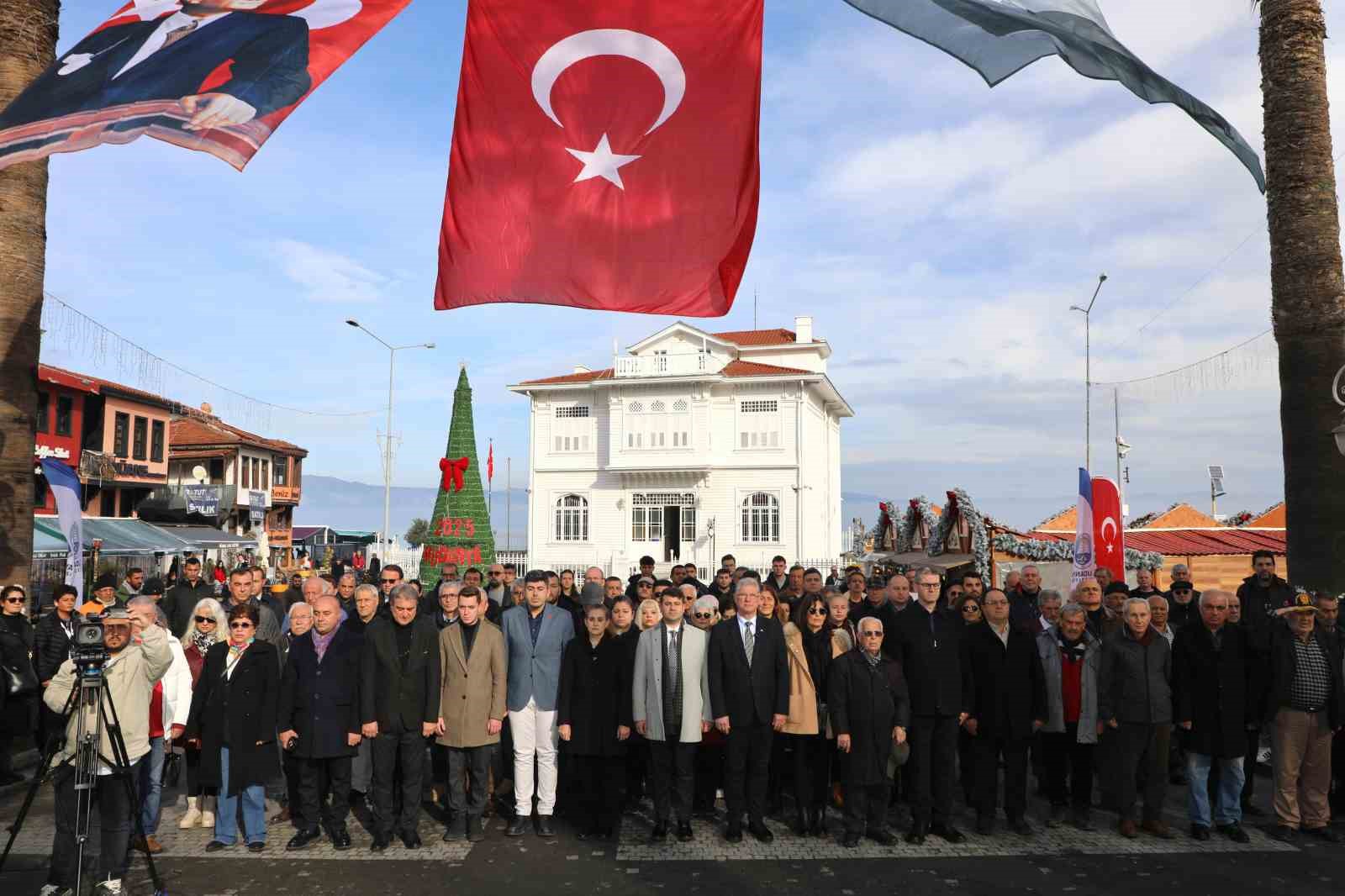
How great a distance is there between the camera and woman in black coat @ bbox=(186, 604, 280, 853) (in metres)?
6.66

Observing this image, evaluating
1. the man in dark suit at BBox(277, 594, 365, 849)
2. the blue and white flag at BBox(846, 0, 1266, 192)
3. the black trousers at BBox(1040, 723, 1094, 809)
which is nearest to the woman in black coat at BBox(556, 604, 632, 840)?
the man in dark suit at BBox(277, 594, 365, 849)

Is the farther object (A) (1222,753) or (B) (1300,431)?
(B) (1300,431)

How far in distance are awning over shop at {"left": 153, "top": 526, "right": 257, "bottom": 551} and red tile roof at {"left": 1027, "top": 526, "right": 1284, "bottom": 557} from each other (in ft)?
98.1

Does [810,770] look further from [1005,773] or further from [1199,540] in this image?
[1199,540]

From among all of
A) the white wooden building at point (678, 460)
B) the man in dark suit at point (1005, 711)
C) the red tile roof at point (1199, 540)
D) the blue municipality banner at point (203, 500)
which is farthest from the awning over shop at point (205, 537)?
the man in dark suit at point (1005, 711)

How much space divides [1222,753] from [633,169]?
627 centimetres

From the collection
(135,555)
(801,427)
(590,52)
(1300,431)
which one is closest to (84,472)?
(135,555)

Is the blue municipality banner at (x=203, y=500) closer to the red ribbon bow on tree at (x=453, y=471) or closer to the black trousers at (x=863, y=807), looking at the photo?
the red ribbon bow on tree at (x=453, y=471)

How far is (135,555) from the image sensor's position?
3161 centimetres

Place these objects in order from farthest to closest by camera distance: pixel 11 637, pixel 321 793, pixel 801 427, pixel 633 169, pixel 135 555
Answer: pixel 801 427
pixel 135 555
pixel 11 637
pixel 321 793
pixel 633 169

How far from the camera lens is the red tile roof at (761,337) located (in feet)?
148

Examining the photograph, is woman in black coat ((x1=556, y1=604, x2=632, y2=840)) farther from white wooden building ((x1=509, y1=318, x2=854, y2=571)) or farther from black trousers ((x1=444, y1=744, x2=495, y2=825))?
white wooden building ((x1=509, y1=318, x2=854, y2=571))

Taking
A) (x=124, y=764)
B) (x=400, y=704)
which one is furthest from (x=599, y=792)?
(x=124, y=764)

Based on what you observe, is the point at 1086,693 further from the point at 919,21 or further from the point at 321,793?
the point at 321,793
